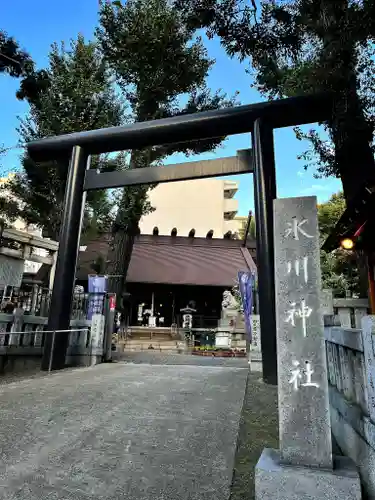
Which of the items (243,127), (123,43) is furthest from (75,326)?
(123,43)

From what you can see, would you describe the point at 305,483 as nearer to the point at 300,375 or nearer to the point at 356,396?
the point at 300,375

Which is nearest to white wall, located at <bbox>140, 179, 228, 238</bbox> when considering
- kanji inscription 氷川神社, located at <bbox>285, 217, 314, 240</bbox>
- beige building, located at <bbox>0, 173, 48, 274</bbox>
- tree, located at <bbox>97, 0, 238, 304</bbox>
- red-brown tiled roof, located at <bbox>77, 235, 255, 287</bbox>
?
red-brown tiled roof, located at <bbox>77, 235, 255, 287</bbox>

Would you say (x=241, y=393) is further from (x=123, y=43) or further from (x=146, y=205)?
(x=123, y=43)

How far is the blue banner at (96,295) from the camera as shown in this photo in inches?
409

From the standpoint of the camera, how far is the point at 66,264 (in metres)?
7.70

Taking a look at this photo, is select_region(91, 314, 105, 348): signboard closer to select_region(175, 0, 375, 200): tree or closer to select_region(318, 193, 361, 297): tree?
select_region(175, 0, 375, 200): tree

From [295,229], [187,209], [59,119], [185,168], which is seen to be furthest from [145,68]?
[187,209]

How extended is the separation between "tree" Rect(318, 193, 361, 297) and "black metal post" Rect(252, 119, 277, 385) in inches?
320

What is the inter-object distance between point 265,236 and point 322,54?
4.47m

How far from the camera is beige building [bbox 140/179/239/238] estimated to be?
111 ft

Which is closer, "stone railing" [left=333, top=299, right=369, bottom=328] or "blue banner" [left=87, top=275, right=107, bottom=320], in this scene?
"stone railing" [left=333, top=299, right=369, bottom=328]

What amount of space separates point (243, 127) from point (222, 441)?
19.6 ft

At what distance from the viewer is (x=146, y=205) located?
52.3 ft

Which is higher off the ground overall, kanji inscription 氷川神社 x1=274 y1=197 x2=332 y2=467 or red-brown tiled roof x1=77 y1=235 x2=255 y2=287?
red-brown tiled roof x1=77 y1=235 x2=255 y2=287
